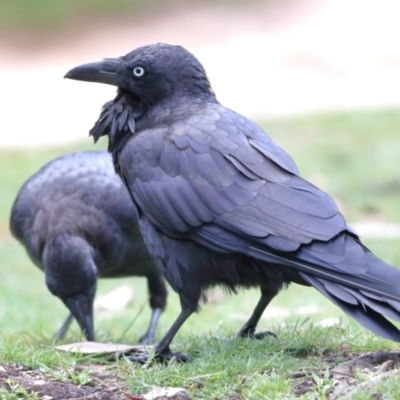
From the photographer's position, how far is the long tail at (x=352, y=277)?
170 inches

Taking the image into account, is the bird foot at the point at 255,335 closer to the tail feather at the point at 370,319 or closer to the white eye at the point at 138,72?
the tail feather at the point at 370,319

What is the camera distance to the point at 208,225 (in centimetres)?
479

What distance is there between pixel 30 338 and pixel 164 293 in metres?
1.43

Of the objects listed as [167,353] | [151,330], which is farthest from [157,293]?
[167,353]

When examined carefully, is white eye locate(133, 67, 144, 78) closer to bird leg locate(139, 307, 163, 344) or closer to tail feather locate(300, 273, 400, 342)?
tail feather locate(300, 273, 400, 342)

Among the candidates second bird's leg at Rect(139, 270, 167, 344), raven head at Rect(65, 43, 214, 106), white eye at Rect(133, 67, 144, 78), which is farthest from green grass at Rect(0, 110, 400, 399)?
white eye at Rect(133, 67, 144, 78)

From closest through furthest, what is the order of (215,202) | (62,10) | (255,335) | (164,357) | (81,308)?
(215,202) → (164,357) → (255,335) → (81,308) → (62,10)

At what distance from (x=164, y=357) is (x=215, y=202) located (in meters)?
0.88

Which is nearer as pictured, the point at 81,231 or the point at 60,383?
the point at 60,383

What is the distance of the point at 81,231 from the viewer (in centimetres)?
664

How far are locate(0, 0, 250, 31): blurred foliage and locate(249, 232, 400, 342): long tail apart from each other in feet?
76.5

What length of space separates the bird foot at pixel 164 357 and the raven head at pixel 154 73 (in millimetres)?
1420

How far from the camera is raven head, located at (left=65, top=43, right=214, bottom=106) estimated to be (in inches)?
212

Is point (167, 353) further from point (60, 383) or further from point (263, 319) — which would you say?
point (263, 319)
